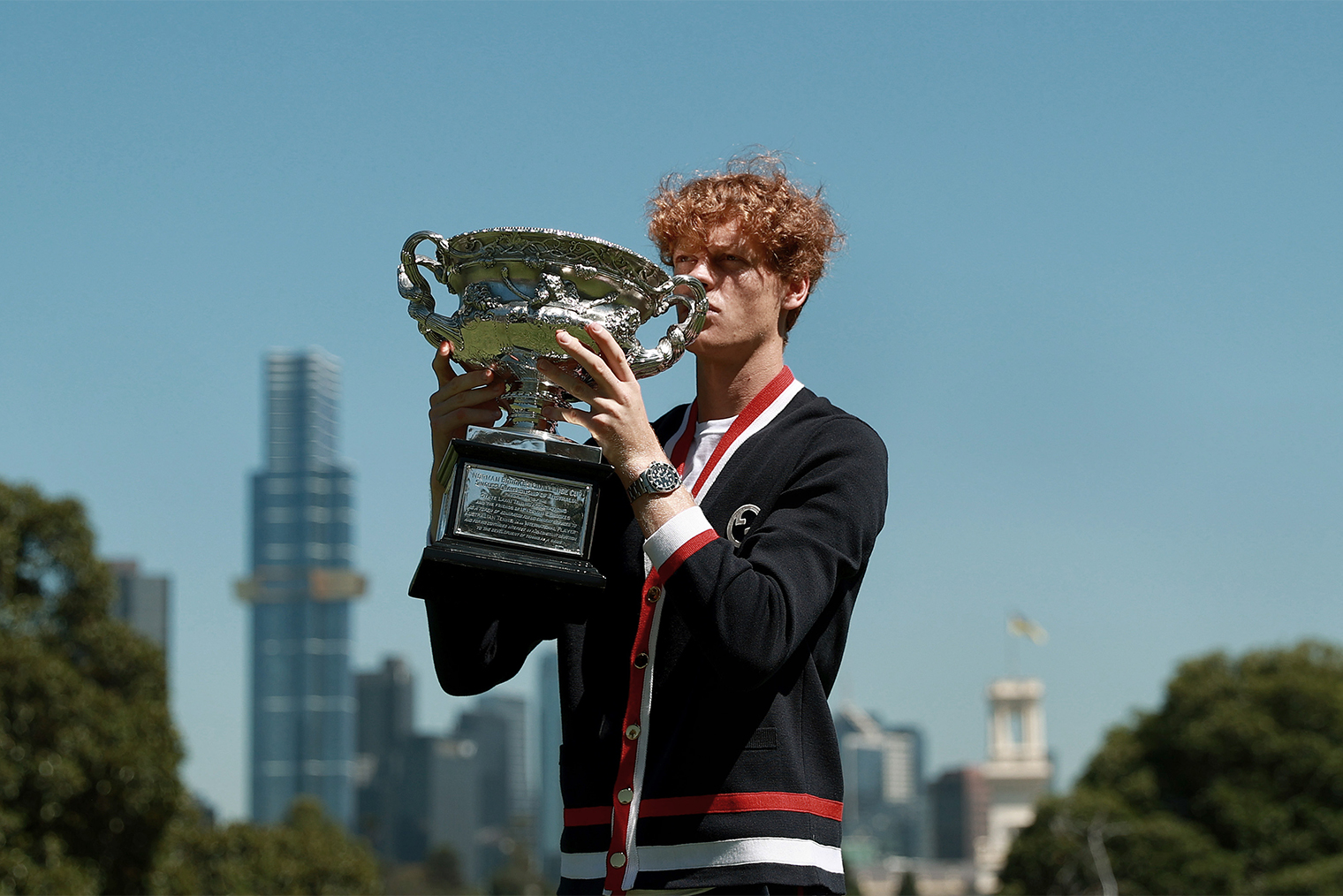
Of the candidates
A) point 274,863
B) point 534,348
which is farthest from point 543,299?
point 274,863

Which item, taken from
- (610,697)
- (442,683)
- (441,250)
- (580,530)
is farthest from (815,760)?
(441,250)

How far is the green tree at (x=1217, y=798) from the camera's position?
37125 millimetres

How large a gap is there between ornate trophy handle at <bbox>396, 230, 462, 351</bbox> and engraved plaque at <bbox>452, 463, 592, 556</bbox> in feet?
1.04

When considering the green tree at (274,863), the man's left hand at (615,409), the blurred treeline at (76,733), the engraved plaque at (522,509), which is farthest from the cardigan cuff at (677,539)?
the green tree at (274,863)

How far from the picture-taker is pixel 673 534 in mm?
2967

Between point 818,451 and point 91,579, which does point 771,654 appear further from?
point 91,579

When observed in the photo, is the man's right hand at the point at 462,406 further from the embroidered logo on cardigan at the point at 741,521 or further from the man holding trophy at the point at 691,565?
the embroidered logo on cardigan at the point at 741,521

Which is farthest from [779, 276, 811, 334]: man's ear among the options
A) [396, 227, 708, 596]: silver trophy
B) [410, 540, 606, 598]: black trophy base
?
[410, 540, 606, 598]: black trophy base

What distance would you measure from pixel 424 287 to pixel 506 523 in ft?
1.86

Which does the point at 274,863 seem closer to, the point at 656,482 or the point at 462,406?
the point at 462,406

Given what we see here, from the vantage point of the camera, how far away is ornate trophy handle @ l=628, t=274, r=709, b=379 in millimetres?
3258

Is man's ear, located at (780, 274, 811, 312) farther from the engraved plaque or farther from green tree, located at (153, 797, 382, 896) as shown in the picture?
green tree, located at (153, 797, 382, 896)

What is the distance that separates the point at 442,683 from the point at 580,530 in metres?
0.55

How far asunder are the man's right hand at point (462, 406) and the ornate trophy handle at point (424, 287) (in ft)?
0.28
